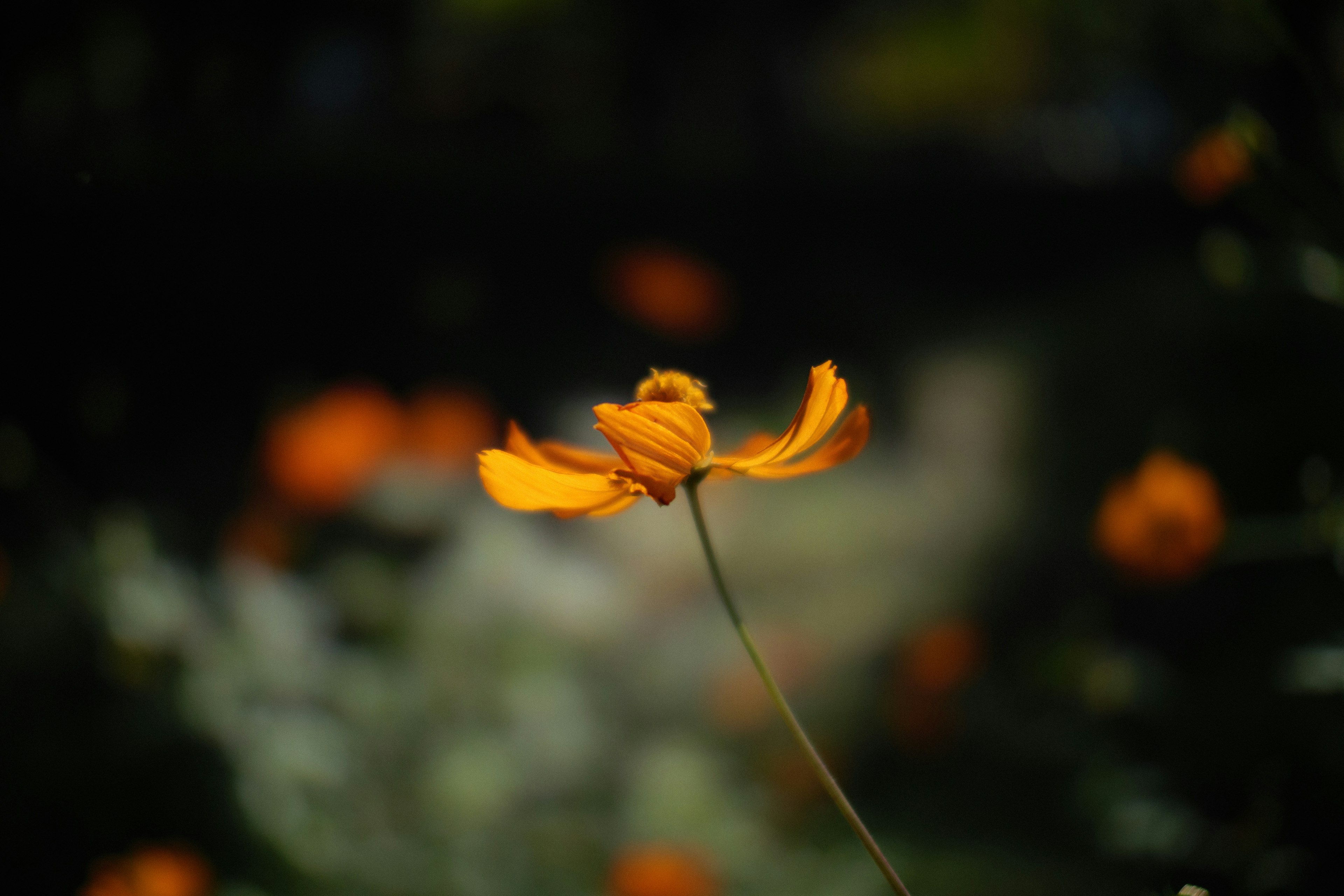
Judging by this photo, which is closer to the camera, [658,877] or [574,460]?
[574,460]

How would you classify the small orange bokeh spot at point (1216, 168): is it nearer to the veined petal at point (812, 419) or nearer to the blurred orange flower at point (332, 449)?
the veined petal at point (812, 419)

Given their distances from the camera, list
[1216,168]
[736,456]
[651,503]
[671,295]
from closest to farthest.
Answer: [736,456] → [1216,168] → [651,503] → [671,295]

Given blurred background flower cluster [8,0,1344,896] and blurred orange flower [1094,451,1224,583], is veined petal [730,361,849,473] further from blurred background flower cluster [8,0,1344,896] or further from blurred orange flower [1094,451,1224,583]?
blurred orange flower [1094,451,1224,583]

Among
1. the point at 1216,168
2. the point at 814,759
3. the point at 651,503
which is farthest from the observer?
the point at 651,503

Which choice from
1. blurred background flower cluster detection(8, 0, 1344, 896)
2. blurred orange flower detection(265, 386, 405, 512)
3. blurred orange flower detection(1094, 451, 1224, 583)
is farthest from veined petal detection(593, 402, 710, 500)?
blurred orange flower detection(265, 386, 405, 512)

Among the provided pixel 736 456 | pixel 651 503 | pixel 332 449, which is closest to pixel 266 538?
pixel 332 449

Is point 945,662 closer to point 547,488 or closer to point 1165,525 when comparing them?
point 1165,525

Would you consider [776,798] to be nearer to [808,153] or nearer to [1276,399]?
[1276,399]
